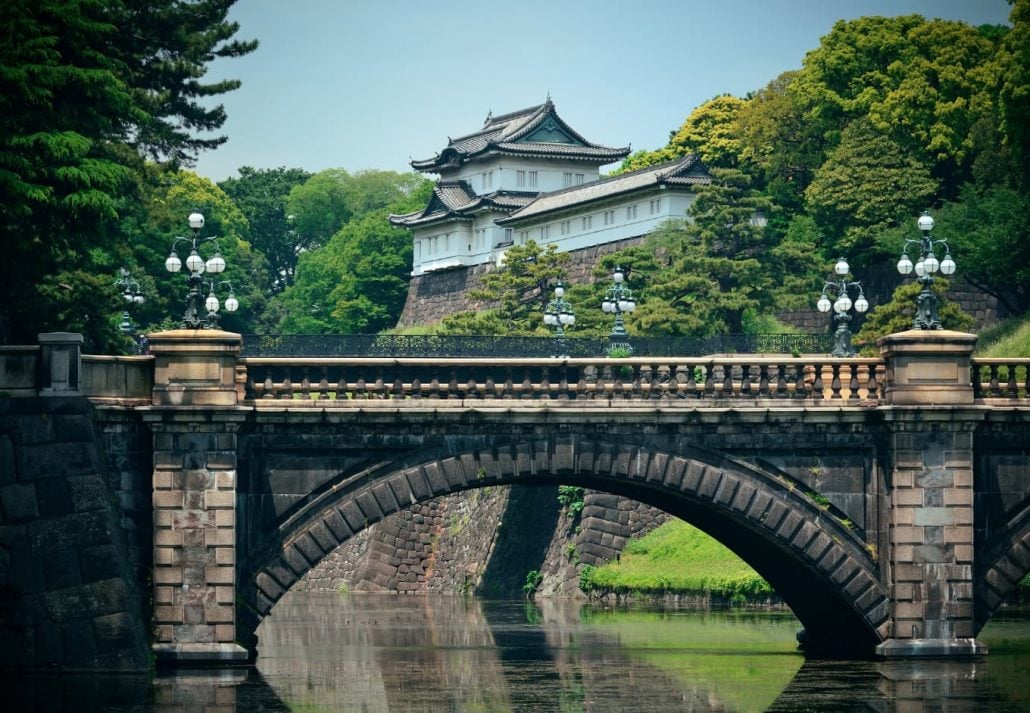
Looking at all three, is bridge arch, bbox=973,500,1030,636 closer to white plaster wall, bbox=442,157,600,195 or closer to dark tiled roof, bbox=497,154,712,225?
dark tiled roof, bbox=497,154,712,225

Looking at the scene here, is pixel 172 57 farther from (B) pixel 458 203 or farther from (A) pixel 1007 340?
(B) pixel 458 203

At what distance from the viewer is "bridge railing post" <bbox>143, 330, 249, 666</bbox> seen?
149ft

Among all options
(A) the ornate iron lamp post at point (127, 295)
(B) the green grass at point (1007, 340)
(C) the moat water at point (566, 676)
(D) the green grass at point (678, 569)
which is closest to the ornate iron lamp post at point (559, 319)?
(C) the moat water at point (566, 676)

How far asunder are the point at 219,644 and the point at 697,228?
5664 cm

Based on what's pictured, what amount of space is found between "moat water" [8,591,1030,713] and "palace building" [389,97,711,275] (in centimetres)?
5824

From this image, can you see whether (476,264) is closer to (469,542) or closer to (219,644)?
(469,542)

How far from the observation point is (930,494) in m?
47.4

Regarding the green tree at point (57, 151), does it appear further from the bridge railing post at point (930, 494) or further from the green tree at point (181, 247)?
the bridge railing post at point (930, 494)

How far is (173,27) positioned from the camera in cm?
6525

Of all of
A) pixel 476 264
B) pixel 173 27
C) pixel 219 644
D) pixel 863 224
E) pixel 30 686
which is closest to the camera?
pixel 30 686

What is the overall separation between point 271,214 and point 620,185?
52.9m

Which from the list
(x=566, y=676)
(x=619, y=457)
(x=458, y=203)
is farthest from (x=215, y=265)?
(x=458, y=203)

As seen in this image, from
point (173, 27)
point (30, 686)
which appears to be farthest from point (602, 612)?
point (30, 686)

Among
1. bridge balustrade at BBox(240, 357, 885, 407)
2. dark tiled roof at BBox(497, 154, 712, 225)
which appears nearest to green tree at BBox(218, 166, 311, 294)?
dark tiled roof at BBox(497, 154, 712, 225)
